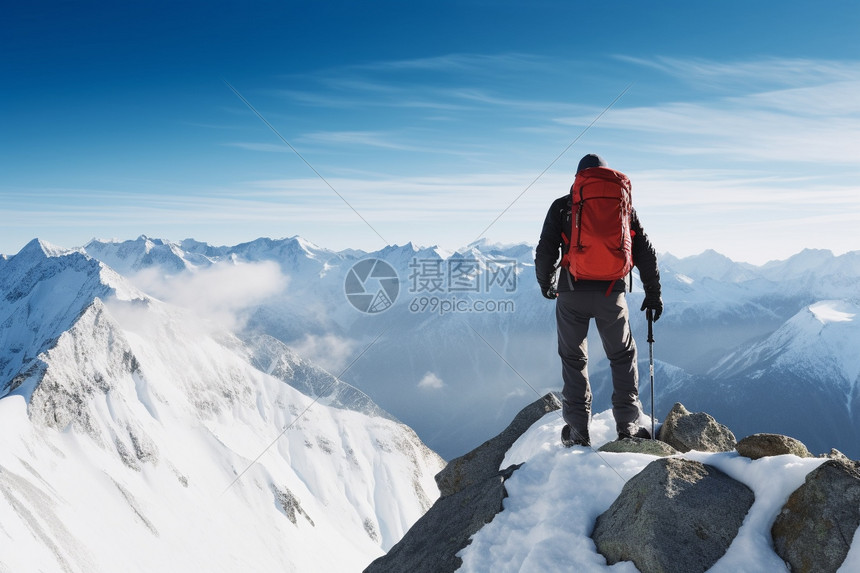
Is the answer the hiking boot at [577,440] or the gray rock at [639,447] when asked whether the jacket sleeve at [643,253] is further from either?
the hiking boot at [577,440]

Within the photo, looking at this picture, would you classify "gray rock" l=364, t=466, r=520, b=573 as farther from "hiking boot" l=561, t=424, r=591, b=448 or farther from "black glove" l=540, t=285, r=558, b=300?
"black glove" l=540, t=285, r=558, b=300

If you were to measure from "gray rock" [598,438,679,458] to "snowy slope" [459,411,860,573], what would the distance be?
0.40m

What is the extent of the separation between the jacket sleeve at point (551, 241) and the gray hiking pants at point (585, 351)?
60 centimetres

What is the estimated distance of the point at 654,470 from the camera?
7.58m

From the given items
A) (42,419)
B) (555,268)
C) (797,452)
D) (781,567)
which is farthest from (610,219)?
(42,419)

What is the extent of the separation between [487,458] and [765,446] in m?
6.84

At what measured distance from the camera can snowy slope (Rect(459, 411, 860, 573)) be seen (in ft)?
21.6

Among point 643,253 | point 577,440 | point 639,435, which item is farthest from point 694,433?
point 643,253

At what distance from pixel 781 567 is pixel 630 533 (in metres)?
1.63

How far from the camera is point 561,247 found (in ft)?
33.4

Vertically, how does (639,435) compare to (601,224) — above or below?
below

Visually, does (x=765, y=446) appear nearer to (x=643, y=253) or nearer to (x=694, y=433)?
(x=694, y=433)

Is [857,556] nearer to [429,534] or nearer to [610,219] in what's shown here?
[610,219]

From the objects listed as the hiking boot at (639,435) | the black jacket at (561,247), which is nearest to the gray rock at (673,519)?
the hiking boot at (639,435)
